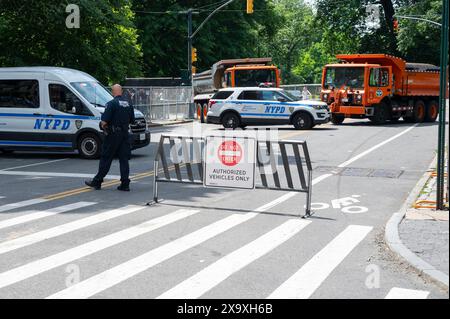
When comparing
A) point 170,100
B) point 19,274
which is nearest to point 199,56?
point 170,100


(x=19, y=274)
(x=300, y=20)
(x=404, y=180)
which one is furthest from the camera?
(x=300, y=20)

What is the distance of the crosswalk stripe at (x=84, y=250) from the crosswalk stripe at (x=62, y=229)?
0.67 m

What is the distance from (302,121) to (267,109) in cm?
154

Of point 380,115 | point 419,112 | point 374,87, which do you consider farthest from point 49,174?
point 419,112

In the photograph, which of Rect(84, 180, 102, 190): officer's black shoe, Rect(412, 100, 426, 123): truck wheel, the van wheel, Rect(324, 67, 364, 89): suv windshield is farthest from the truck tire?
Rect(84, 180, 102, 190): officer's black shoe

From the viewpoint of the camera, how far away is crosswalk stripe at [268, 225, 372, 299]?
6621mm

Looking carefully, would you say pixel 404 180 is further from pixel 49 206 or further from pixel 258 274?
pixel 258 274

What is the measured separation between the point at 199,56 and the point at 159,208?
134ft

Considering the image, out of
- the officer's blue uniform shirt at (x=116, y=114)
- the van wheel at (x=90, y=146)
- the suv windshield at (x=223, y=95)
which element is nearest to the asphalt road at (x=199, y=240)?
the officer's blue uniform shirt at (x=116, y=114)

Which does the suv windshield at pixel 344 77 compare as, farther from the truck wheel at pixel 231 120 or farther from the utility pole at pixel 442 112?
the utility pole at pixel 442 112

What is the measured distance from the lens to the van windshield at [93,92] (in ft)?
62.1

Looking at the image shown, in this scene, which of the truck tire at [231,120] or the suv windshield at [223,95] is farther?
the suv windshield at [223,95]

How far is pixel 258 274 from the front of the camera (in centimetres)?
731

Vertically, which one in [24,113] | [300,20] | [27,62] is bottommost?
[24,113]
